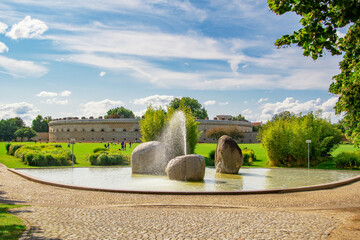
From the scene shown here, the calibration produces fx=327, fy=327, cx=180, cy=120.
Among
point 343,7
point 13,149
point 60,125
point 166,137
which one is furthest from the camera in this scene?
point 60,125

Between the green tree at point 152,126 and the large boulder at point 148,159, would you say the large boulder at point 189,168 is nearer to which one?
the large boulder at point 148,159

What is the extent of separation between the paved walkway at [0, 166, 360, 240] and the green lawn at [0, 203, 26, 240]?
16cm

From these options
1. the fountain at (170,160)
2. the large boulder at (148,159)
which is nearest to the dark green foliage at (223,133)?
the fountain at (170,160)

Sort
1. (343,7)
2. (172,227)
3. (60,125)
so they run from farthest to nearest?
(60,125)
(172,227)
(343,7)

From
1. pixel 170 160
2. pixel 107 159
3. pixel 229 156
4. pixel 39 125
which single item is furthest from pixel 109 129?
pixel 170 160

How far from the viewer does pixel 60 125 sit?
83438mm

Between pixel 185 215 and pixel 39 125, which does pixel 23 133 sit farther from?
pixel 185 215

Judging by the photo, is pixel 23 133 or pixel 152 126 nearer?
pixel 152 126

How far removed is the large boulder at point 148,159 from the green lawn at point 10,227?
9164 millimetres

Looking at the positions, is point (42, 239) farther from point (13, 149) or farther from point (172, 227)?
point (13, 149)

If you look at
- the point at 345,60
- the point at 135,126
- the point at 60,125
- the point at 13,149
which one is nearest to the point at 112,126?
the point at 135,126

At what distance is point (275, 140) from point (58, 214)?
1649cm

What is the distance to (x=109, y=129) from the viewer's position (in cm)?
7719

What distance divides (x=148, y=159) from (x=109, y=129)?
6331cm
